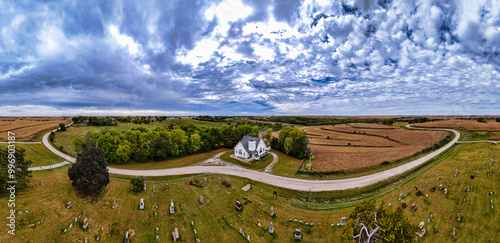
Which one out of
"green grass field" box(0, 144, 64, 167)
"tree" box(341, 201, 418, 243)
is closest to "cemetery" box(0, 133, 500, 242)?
"tree" box(341, 201, 418, 243)

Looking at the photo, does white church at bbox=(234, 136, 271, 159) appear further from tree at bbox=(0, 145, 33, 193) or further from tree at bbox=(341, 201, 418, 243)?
tree at bbox=(0, 145, 33, 193)

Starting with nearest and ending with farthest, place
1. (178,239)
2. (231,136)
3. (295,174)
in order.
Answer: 1. (178,239)
2. (295,174)
3. (231,136)

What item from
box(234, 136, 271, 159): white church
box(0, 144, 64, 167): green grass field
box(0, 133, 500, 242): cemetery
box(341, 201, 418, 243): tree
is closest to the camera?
box(341, 201, 418, 243): tree

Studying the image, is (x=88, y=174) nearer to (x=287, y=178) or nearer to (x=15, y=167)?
(x=15, y=167)

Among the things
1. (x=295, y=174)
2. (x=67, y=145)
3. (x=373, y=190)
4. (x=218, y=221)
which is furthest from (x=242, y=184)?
(x=67, y=145)

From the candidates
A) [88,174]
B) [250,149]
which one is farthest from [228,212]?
[250,149]

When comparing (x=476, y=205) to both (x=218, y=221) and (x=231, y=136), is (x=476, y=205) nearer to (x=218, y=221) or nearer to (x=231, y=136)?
(x=218, y=221)
